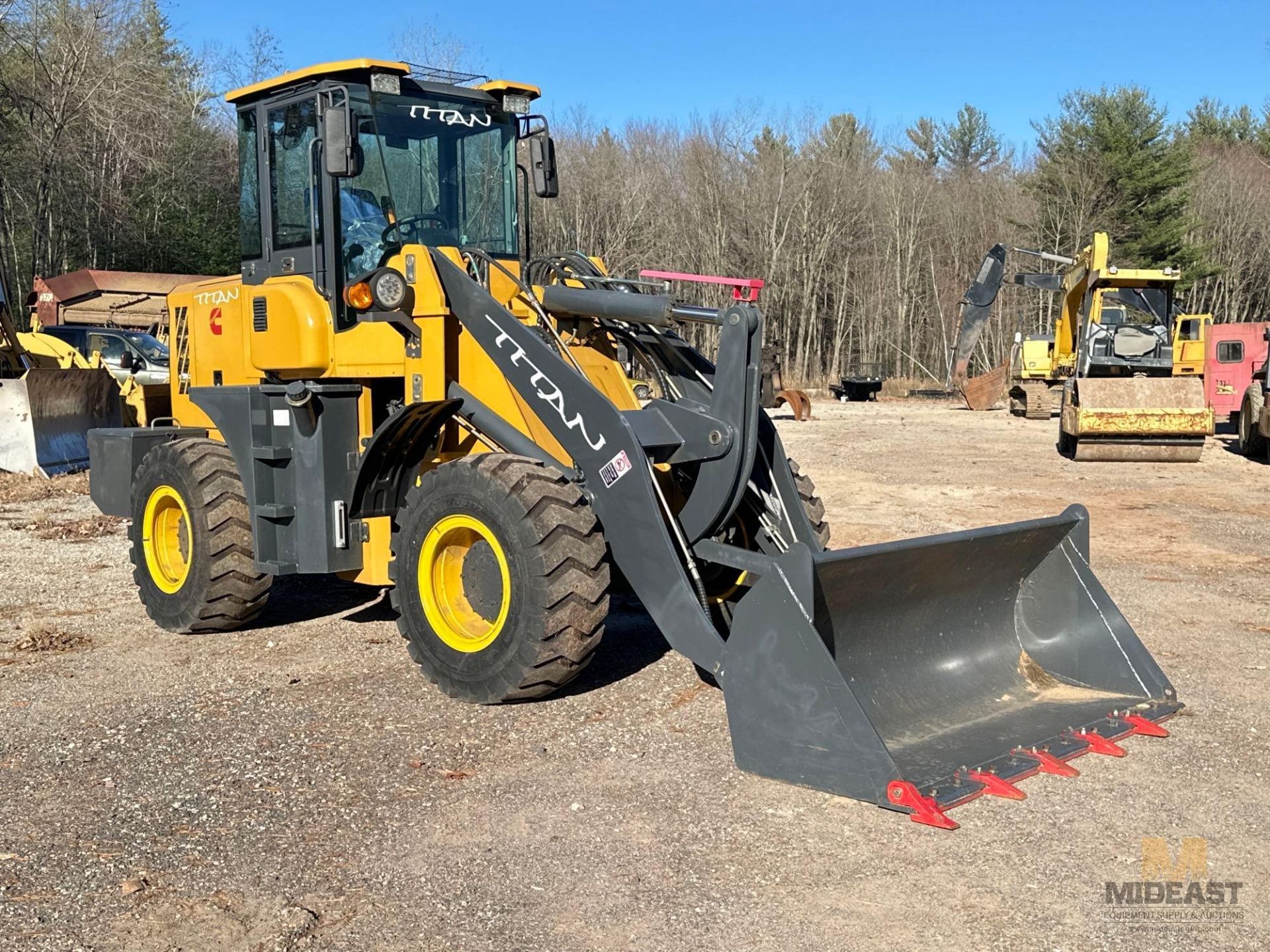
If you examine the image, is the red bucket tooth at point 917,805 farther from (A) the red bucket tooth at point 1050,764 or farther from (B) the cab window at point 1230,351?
(B) the cab window at point 1230,351

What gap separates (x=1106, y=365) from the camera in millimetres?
20922

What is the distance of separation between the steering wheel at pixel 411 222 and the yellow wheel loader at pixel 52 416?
883 centimetres

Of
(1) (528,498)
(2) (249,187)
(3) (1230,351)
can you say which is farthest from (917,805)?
(3) (1230,351)

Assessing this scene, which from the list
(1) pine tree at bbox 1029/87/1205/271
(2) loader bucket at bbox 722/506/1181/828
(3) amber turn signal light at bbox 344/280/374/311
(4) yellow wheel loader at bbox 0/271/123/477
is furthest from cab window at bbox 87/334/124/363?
(1) pine tree at bbox 1029/87/1205/271

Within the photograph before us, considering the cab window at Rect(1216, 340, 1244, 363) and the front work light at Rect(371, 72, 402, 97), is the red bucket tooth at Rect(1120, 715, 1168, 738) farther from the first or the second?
the cab window at Rect(1216, 340, 1244, 363)

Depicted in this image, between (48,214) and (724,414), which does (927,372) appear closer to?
(48,214)

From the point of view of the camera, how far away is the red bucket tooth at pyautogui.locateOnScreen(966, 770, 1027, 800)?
4398 millimetres

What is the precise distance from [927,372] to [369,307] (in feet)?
124

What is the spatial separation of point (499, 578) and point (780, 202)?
1461 inches

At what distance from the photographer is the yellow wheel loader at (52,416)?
13.7m

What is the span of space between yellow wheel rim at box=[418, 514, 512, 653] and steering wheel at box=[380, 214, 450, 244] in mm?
1811

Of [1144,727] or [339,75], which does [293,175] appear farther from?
[1144,727]

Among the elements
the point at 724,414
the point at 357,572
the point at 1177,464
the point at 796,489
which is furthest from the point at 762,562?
the point at 1177,464

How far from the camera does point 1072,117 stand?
1535 inches
